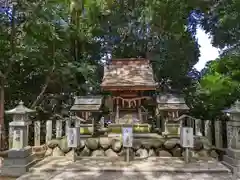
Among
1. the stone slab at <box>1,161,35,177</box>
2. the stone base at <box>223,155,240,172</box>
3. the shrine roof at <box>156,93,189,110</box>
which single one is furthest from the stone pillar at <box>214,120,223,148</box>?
the stone slab at <box>1,161,35,177</box>

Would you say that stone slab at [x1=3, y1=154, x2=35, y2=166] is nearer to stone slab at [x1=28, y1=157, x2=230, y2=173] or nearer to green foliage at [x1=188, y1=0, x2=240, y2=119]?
stone slab at [x1=28, y1=157, x2=230, y2=173]

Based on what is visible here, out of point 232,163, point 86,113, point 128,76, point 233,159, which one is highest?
point 128,76

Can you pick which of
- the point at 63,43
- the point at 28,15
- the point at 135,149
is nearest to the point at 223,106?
the point at 135,149

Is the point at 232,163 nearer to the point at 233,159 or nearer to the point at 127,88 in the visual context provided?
A: the point at 233,159

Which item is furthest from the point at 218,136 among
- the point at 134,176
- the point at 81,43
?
the point at 81,43

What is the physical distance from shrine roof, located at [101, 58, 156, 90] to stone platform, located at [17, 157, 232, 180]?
4.19 metres

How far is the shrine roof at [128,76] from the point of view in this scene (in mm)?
11711

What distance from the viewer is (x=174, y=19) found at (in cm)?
1562

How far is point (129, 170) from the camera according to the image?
709 centimetres

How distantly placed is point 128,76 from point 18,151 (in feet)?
21.9

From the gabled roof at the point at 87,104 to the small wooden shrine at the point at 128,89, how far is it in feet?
2.12

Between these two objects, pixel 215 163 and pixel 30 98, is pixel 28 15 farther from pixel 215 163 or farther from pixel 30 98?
pixel 215 163

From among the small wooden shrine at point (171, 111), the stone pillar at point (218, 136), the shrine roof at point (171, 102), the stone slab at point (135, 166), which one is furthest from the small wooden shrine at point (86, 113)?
the stone pillar at point (218, 136)

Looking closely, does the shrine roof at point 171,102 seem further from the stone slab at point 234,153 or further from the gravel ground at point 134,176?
the gravel ground at point 134,176
